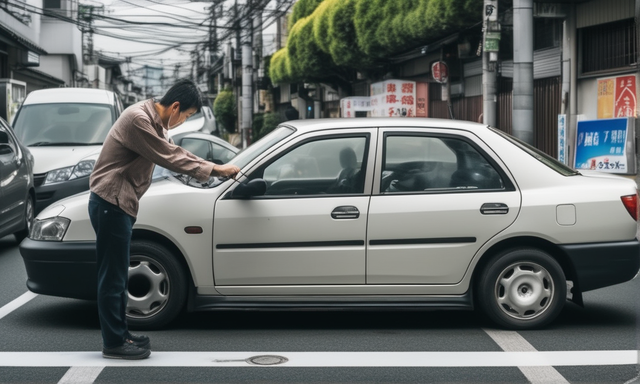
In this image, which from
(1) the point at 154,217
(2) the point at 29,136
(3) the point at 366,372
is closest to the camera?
(3) the point at 366,372

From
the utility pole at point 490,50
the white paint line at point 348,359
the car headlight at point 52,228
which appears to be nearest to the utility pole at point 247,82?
the utility pole at point 490,50

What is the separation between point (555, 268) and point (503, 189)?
25.7 inches

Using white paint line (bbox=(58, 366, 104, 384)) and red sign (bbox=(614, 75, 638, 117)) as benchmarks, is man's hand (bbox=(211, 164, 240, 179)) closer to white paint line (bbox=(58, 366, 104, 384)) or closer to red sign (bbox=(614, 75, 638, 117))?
white paint line (bbox=(58, 366, 104, 384))

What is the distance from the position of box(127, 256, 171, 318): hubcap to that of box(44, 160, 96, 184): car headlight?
6550mm

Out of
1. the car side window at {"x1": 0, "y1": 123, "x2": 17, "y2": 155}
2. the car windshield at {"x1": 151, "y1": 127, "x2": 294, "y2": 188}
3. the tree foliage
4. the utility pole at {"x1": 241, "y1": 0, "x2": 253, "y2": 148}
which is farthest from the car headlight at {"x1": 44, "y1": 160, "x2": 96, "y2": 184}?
the utility pole at {"x1": 241, "y1": 0, "x2": 253, "y2": 148}

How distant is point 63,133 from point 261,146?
817 centimetres

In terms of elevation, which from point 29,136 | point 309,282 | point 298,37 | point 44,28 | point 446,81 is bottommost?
point 309,282

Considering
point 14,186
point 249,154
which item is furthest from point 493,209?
point 14,186

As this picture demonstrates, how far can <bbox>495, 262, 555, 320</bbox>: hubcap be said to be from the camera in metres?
6.17

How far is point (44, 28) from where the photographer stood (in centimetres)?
5331

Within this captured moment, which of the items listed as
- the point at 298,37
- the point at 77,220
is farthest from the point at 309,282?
the point at 298,37

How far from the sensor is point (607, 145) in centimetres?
1451

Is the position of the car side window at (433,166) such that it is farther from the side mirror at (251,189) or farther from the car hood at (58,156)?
the car hood at (58,156)

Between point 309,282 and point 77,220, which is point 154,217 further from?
point 309,282
